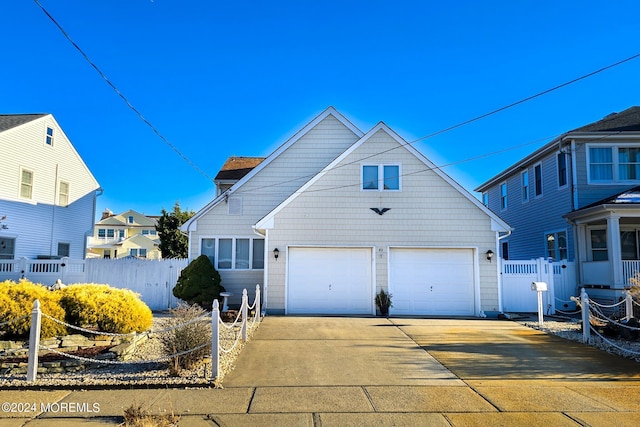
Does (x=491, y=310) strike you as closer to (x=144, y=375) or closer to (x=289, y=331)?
(x=289, y=331)

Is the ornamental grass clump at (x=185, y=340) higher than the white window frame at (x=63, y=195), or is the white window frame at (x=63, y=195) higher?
the white window frame at (x=63, y=195)

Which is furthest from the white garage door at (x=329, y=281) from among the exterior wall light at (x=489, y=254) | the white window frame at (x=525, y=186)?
the white window frame at (x=525, y=186)

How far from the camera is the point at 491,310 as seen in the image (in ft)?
49.5

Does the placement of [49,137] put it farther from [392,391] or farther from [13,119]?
[392,391]

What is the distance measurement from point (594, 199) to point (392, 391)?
15242 mm

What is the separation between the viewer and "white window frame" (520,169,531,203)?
72.8ft

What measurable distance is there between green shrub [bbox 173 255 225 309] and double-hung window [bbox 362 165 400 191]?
6278 millimetres

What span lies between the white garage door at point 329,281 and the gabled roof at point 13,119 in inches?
560

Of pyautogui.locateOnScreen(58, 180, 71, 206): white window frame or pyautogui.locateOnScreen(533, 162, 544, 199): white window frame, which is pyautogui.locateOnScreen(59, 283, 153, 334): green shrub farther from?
pyautogui.locateOnScreen(533, 162, 544, 199): white window frame

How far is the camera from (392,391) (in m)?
6.42

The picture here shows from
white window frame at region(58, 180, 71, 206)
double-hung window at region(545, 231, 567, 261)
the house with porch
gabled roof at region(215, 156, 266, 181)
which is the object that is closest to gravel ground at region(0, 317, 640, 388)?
double-hung window at region(545, 231, 567, 261)

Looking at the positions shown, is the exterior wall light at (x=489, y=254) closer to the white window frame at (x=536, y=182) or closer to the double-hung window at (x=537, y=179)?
the white window frame at (x=536, y=182)

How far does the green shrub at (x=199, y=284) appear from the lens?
15297mm

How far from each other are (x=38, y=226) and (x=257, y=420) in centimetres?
1988
